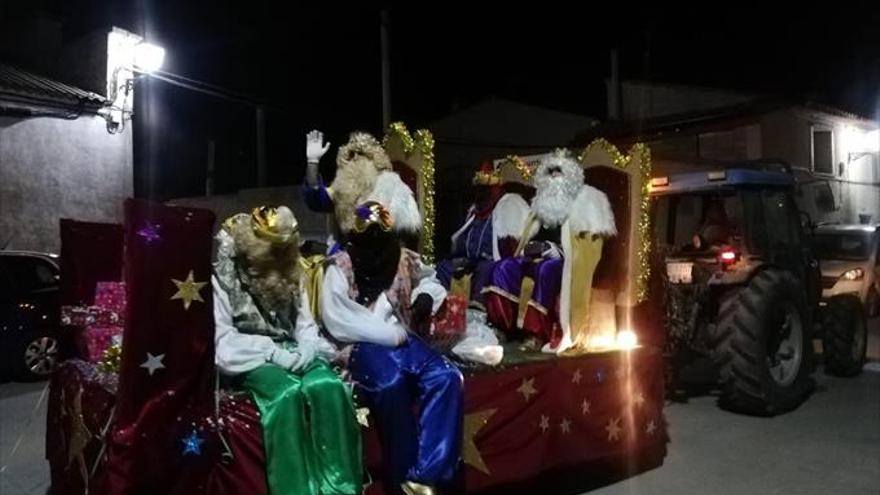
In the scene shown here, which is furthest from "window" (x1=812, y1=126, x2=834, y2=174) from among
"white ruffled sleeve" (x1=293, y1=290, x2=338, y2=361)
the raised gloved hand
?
"white ruffled sleeve" (x1=293, y1=290, x2=338, y2=361)

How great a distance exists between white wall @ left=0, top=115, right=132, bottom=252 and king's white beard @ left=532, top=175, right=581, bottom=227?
790cm

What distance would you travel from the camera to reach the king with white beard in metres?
5.87

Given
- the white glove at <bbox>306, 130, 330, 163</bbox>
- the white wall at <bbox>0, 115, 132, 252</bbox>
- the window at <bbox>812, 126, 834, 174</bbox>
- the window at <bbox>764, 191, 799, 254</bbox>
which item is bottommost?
the window at <bbox>764, 191, 799, 254</bbox>

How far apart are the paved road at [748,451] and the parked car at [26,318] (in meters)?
1.13

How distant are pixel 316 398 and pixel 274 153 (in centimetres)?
2576

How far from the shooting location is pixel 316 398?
13.1ft

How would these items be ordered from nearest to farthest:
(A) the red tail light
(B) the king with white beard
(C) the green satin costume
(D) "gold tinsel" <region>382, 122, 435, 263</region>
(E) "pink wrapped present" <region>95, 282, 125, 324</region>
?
(C) the green satin costume
(E) "pink wrapped present" <region>95, 282, 125, 324</region>
(B) the king with white beard
(D) "gold tinsel" <region>382, 122, 435, 263</region>
(A) the red tail light

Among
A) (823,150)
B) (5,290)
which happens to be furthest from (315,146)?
(823,150)

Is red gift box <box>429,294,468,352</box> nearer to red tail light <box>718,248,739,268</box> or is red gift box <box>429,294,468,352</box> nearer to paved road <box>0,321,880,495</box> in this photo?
paved road <box>0,321,880,495</box>

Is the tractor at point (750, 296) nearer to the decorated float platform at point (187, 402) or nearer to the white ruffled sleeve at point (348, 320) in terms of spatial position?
the decorated float platform at point (187, 402)

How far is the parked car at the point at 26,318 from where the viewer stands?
9.37 m

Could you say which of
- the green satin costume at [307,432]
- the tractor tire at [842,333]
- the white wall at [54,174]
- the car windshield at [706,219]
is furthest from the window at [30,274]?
the tractor tire at [842,333]

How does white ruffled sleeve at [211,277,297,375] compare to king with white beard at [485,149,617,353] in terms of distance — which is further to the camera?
king with white beard at [485,149,617,353]

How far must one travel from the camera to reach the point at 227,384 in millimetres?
4215
